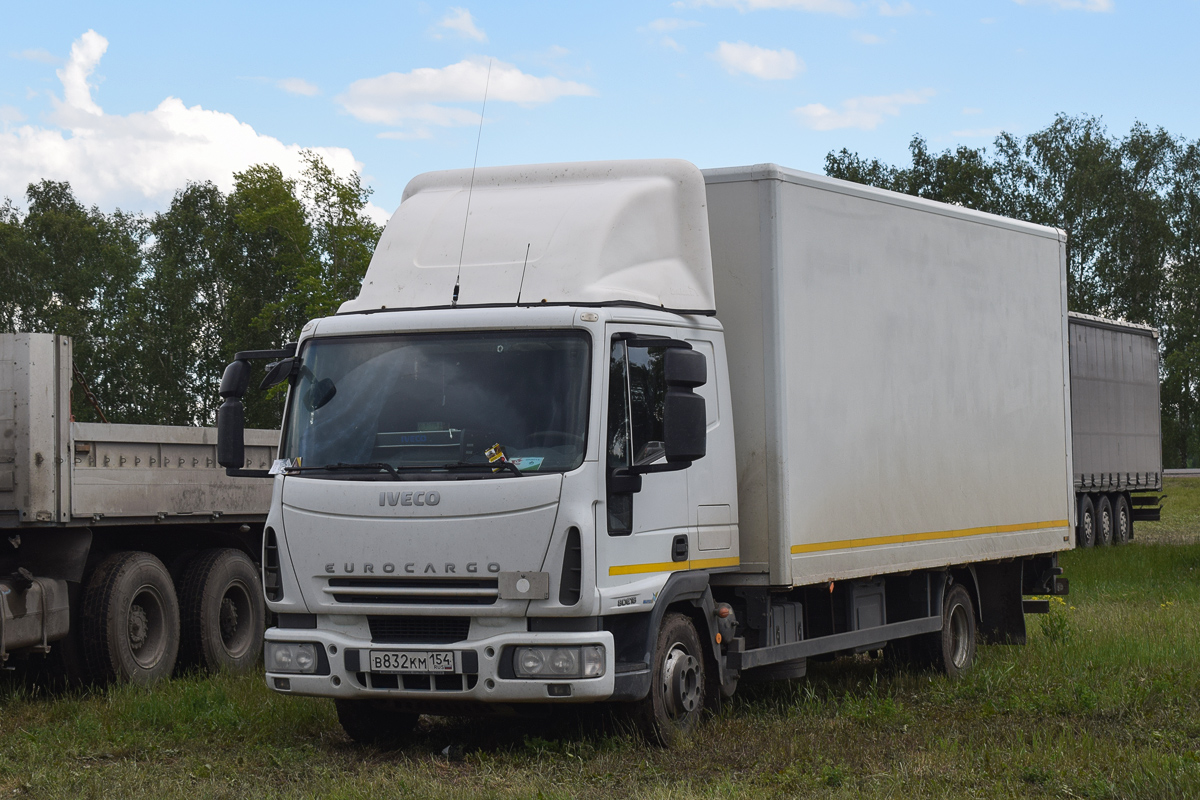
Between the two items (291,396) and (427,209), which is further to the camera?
(427,209)

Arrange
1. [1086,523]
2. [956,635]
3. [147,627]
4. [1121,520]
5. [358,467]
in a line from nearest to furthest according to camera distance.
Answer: [358,467]
[147,627]
[956,635]
[1086,523]
[1121,520]

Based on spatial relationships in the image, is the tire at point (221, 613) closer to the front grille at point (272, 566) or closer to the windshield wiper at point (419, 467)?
the front grille at point (272, 566)

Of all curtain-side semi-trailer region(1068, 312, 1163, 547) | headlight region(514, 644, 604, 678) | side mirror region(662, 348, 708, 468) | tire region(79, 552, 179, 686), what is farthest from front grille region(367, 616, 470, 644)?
curtain-side semi-trailer region(1068, 312, 1163, 547)

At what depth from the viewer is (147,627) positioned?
36.6 feet

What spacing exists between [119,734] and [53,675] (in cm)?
215

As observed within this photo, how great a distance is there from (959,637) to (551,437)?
556cm

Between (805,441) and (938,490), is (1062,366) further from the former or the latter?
(805,441)

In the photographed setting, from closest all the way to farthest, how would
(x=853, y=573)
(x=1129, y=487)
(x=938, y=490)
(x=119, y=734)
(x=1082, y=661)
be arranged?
(x=119, y=734) < (x=853, y=573) < (x=938, y=490) < (x=1082, y=661) < (x=1129, y=487)

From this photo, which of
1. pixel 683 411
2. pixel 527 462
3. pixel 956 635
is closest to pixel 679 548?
pixel 683 411

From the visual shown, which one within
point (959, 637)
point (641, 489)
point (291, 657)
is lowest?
point (959, 637)

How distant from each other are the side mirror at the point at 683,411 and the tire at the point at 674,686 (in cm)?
116

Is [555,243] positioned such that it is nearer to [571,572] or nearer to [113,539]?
[571,572]

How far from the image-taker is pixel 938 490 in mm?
10414

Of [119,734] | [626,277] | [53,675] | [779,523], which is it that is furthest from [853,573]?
[53,675]
